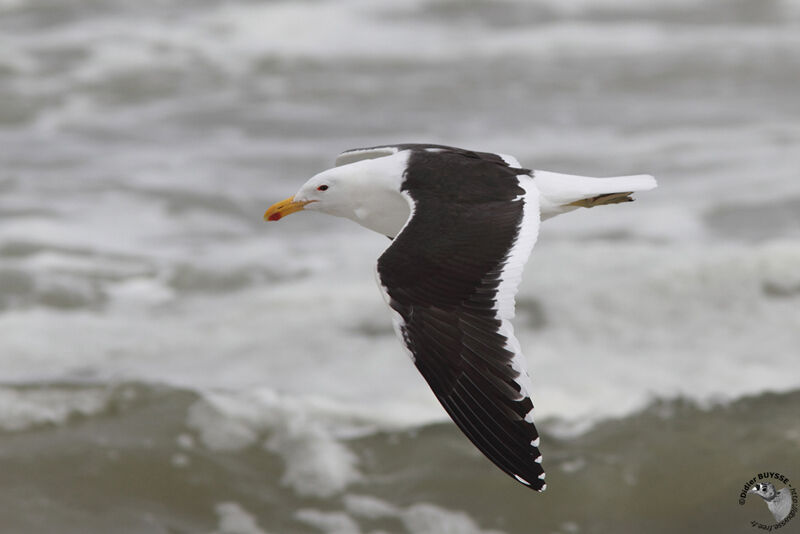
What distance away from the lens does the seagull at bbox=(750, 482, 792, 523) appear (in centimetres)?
659

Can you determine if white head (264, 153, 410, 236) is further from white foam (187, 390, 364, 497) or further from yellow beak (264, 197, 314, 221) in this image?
white foam (187, 390, 364, 497)

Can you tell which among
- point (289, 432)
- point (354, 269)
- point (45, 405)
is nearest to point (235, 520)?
point (289, 432)

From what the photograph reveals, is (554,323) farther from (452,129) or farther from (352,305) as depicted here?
(452,129)

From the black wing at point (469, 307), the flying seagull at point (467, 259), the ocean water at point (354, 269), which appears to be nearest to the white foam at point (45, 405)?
the ocean water at point (354, 269)

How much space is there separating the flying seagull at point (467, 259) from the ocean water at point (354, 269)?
2236mm

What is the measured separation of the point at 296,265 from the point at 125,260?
1.44 metres

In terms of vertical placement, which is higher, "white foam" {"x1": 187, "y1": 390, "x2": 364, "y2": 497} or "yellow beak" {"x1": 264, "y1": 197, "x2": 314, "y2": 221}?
"yellow beak" {"x1": 264, "y1": 197, "x2": 314, "y2": 221}

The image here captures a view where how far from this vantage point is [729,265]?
9.55 meters

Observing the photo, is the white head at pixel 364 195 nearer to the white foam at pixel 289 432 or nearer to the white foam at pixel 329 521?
the white foam at pixel 329 521

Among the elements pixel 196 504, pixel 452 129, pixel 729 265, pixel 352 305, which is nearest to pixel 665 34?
pixel 452 129

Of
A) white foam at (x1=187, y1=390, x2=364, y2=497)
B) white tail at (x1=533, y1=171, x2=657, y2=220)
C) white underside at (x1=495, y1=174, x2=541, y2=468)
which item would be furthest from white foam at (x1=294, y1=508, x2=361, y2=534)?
white underside at (x1=495, y1=174, x2=541, y2=468)

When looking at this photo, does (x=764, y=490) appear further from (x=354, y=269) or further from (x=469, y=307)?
(x=354, y=269)

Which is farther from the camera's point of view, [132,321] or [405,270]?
[132,321]

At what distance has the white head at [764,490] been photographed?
6.77m
